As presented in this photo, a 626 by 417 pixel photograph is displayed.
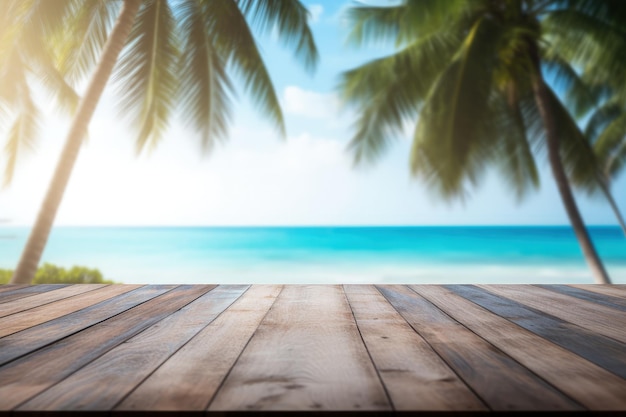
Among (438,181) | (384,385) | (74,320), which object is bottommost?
(384,385)

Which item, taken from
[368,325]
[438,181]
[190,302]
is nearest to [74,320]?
[190,302]

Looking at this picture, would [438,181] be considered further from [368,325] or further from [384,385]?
[384,385]

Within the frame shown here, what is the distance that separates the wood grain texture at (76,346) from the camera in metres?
0.95

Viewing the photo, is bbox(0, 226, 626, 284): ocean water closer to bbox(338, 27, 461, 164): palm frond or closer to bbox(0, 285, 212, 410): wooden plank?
bbox(338, 27, 461, 164): palm frond

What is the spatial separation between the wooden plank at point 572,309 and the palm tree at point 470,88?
361 centimetres

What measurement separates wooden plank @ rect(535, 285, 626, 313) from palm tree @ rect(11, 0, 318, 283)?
3425 mm

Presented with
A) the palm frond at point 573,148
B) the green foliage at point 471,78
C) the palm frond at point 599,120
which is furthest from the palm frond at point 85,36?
the palm frond at point 599,120

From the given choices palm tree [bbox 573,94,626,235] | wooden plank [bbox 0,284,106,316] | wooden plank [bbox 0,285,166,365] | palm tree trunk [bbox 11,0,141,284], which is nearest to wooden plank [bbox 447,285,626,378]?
wooden plank [bbox 0,285,166,365]

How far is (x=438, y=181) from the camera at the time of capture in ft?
21.5

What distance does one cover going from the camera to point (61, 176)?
3.95 m

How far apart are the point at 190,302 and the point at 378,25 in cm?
586

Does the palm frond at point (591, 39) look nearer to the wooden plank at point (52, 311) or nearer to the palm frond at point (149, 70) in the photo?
the palm frond at point (149, 70)

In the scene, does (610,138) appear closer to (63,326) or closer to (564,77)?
(564,77)

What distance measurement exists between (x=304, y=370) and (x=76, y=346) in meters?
0.63
